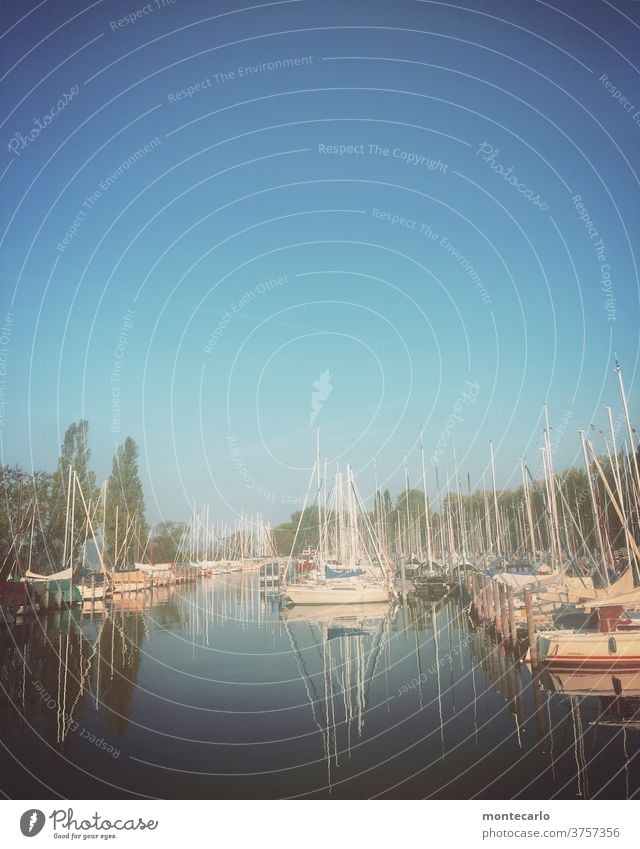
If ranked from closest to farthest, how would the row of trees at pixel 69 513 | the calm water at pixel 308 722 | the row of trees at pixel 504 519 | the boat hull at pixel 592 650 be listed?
the calm water at pixel 308 722 → the boat hull at pixel 592 650 → the row of trees at pixel 69 513 → the row of trees at pixel 504 519

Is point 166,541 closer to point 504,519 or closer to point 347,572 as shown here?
point 347,572

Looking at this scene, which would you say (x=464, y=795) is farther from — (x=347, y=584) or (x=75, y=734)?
(x=347, y=584)

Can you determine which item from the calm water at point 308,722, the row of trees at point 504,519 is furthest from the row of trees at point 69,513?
the row of trees at point 504,519

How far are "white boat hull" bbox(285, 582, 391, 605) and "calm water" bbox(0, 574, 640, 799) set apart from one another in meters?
5.86

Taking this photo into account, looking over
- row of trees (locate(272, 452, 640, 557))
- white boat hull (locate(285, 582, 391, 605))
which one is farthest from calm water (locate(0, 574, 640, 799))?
white boat hull (locate(285, 582, 391, 605))

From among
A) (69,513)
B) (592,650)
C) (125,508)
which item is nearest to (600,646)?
(592,650)

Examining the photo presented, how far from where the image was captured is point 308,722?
6254mm

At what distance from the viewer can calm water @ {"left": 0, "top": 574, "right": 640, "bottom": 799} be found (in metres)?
4.81

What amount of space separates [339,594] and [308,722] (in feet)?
35.9

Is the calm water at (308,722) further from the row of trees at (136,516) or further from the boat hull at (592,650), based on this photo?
the row of trees at (136,516)

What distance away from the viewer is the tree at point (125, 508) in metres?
17.6

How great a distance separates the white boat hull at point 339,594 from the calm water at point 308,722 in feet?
19.2

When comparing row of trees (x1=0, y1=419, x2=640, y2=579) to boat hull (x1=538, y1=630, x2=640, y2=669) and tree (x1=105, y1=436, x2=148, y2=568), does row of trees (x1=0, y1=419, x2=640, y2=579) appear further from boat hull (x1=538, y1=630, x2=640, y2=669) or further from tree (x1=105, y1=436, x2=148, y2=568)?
boat hull (x1=538, y1=630, x2=640, y2=669)

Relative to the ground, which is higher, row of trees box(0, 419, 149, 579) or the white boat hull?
row of trees box(0, 419, 149, 579)
